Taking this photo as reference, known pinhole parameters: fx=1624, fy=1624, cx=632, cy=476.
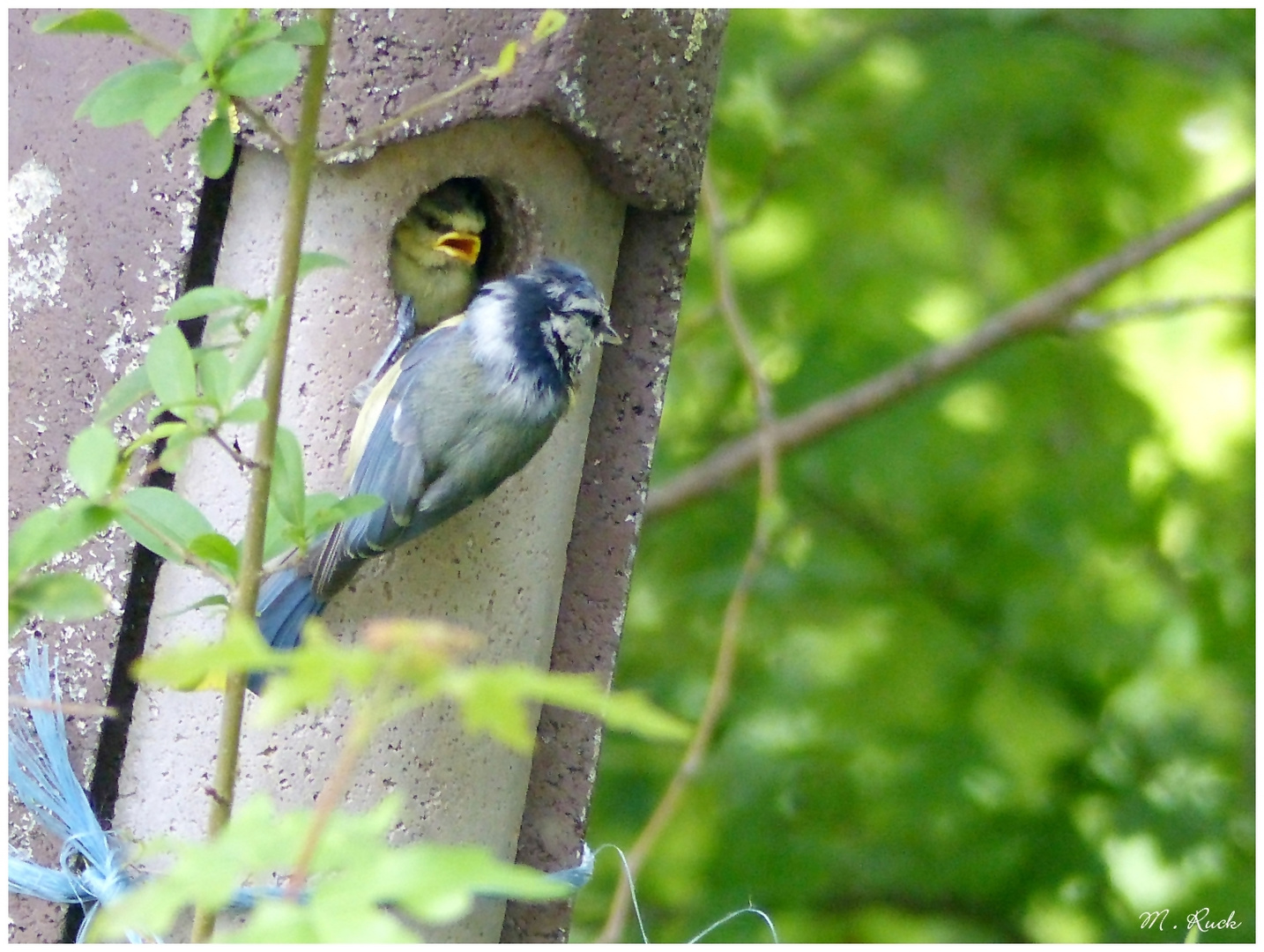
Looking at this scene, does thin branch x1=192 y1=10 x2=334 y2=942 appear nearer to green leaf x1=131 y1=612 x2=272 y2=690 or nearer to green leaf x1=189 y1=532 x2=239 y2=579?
green leaf x1=189 y1=532 x2=239 y2=579

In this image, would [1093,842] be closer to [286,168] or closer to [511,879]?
[286,168]

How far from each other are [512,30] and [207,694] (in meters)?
0.82

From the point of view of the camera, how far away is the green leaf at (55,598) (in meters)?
1.10

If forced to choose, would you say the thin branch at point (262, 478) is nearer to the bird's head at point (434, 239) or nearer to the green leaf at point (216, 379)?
the green leaf at point (216, 379)

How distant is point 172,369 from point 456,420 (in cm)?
68

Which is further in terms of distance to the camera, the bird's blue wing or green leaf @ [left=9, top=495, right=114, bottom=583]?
the bird's blue wing

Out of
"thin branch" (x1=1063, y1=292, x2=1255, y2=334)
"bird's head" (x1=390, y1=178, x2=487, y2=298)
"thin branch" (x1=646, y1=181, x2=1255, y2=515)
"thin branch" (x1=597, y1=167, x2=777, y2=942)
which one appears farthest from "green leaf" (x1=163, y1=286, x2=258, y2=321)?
"thin branch" (x1=1063, y1=292, x2=1255, y2=334)

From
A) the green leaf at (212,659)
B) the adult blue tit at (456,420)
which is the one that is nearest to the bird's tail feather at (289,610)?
the adult blue tit at (456,420)

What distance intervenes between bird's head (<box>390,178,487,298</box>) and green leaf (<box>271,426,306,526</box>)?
759 millimetres

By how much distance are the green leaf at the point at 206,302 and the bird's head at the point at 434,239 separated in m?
0.73

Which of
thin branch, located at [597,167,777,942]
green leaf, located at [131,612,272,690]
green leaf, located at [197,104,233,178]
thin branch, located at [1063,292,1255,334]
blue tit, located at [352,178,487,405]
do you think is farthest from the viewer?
thin branch, located at [1063,292,1255,334]

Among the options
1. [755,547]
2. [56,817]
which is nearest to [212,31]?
→ [56,817]

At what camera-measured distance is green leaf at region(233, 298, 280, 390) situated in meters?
1.15

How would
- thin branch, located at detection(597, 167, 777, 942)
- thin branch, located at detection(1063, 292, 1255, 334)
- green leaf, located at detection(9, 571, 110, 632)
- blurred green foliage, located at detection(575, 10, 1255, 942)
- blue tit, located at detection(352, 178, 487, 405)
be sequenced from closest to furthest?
green leaf, located at detection(9, 571, 110, 632)
blue tit, located at detection(352, 178, 487, 405)
thin branch, located at detection(597, 167, 777, 942)
thin branch, located at detection(1063, 292, 1255, 334)
blurred green foliage, located at detection(575, 10, 1255, 942)
